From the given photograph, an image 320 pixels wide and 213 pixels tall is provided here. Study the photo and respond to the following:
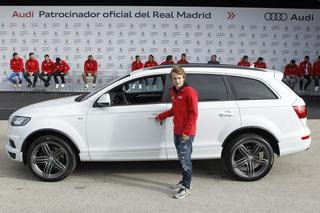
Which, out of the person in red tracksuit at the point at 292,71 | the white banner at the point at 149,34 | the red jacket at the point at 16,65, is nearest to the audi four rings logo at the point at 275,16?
the white banner at the point at 149,34

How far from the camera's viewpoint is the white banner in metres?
18.5

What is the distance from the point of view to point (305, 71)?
59.2 feet

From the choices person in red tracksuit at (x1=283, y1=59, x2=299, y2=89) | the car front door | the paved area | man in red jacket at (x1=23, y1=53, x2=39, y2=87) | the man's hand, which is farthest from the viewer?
man in red jacket at (x1=23, y1=53, x2=39, y2=87)

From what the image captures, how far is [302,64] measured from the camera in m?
18.0

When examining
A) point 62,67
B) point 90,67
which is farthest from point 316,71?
point 62,67

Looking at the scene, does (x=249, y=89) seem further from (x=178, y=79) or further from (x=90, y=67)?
(x=90, y=67)

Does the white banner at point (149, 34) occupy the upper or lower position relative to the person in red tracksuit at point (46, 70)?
upper

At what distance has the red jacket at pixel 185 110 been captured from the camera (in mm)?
5594

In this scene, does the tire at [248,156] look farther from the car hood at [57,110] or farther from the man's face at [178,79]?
the car hood at [57,110]

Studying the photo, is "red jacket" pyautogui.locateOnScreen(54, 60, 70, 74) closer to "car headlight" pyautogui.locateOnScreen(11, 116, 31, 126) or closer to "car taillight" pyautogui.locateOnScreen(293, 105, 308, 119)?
"car headlight" pyautogui.locateOnScreen(11, 116, 31, 126)

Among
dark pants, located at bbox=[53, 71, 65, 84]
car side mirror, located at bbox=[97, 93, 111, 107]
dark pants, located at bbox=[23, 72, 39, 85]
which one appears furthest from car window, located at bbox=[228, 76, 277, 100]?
dark pants, located at bbox=[23, 72, 39, 85]

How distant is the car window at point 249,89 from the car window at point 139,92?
42.4 inches

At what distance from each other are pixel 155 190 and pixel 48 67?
13026 mm

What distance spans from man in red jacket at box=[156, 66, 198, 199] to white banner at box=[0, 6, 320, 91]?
13178 mm
